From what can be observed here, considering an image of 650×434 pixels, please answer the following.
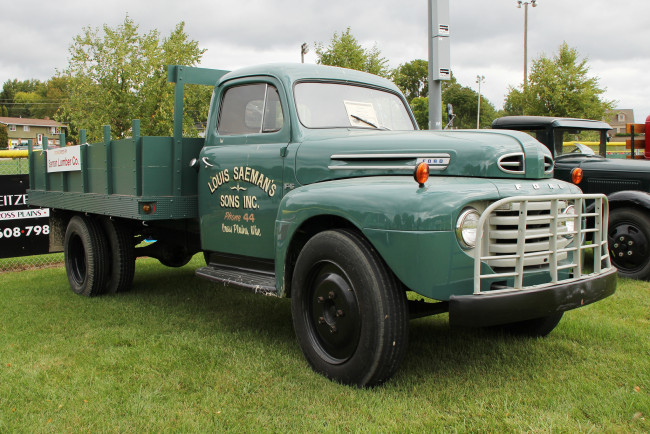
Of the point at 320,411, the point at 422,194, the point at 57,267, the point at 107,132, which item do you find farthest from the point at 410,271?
the point at 57,267

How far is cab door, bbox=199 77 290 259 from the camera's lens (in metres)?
4.54

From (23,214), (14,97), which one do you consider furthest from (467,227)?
(14,97)

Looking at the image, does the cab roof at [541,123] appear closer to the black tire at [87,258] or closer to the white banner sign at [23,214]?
the black tire at [87,258]

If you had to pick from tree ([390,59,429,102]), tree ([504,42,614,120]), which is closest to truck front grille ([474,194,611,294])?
tree ([504,42,614,120])

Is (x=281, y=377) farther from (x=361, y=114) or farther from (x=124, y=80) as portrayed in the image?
(x=124, y=80)

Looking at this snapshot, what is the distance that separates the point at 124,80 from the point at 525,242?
705 inches

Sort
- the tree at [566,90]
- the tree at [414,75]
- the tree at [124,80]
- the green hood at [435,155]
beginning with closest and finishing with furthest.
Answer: the green hood at [435,155]
the tree at [124,80]
the tree at [566,90]
the tree at [414,75]

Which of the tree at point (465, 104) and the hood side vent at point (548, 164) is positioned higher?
the tree at point (465, 104)

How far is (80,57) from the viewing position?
1928 cm

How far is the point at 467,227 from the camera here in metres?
3.27

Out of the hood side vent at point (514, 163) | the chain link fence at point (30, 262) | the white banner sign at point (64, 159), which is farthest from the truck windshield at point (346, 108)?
the chain link fence at point (30, 262)

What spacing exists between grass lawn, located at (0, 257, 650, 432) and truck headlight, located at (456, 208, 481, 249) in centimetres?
91

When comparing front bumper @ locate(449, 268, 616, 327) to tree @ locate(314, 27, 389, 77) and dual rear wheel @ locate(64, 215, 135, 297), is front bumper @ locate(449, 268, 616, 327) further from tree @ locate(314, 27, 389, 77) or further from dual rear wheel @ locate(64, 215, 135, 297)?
tree @ locate(314, 27, 389, 77)

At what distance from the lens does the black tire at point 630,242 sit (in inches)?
266
